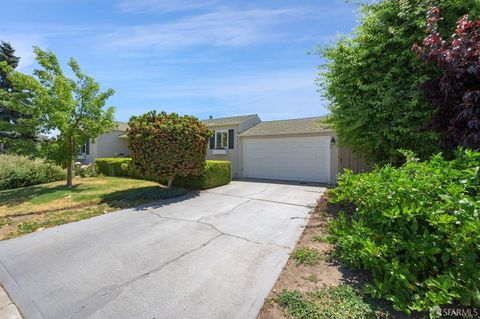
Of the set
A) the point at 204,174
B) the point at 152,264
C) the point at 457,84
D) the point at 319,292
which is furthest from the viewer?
the point at 204,174

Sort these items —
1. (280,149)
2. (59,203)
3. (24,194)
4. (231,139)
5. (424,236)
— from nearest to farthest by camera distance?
(424,236)
(59,203)
(24,194)
(280,149)
(231,139)

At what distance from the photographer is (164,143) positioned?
27.1ft

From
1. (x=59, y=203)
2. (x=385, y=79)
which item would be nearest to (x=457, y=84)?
(x=385, y=79)

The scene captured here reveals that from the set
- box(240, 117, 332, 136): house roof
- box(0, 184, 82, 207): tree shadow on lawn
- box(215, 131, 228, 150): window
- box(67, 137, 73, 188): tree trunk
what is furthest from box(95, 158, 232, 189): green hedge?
box(215, 131, 228, 150): window

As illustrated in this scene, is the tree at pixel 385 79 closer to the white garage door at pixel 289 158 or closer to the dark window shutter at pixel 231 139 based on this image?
the white garage door at pixel 289 158

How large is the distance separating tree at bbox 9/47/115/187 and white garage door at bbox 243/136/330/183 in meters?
7.86

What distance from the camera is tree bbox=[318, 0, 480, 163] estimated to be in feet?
17.0

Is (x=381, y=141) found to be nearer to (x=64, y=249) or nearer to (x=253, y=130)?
(x=64, y=249)

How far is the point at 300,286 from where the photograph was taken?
3.00 meters

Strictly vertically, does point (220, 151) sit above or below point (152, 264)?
above

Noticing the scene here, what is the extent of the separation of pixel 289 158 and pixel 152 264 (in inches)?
415

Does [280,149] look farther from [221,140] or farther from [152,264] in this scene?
[152,264]

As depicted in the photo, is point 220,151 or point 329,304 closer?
point 329,304

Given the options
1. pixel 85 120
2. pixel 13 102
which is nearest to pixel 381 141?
pixel 85 120
